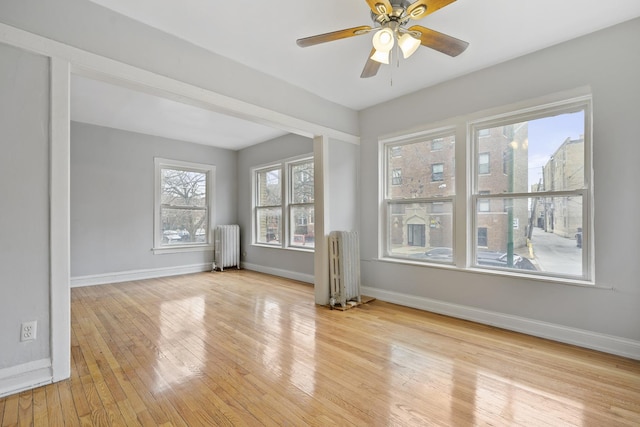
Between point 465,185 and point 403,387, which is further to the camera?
point 465,185

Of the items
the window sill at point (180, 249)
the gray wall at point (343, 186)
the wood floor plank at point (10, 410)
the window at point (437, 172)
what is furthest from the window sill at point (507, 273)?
the window sill at point (180, 249)

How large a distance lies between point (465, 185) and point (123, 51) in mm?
3485

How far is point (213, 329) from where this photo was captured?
309 centimetres

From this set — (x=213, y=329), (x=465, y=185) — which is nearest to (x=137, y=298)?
(x=213, y=329)

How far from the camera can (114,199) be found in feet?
17.4

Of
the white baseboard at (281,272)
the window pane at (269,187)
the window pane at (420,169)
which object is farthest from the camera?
the window pane at (269,187)

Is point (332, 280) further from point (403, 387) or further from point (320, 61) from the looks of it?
point (320, 61)

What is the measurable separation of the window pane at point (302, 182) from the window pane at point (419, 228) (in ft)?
5.77

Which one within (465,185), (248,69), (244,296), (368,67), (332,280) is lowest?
(244,296)

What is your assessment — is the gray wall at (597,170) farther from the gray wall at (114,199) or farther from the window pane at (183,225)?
the gray wall at (114,199)

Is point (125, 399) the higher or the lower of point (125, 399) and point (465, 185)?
the lower

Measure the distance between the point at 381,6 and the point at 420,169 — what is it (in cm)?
235

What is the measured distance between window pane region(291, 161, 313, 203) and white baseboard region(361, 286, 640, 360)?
7.77 feet

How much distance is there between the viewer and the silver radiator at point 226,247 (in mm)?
6430
